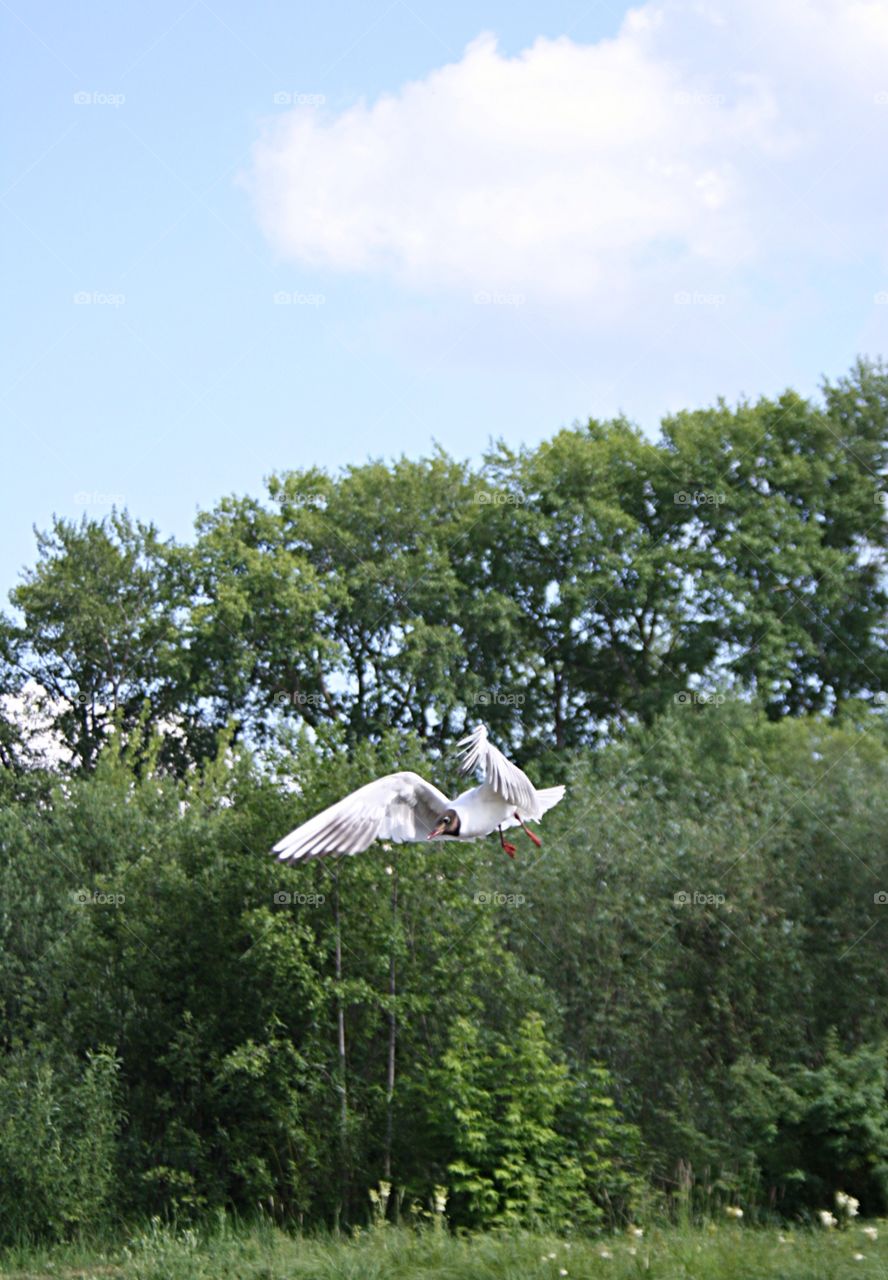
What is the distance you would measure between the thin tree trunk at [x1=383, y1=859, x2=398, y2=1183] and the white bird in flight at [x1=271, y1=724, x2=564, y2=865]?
23.4ft

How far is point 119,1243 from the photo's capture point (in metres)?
15.8

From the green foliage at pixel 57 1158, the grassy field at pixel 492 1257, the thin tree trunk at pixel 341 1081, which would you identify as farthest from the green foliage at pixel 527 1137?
the green foliage at pixel 57 1158

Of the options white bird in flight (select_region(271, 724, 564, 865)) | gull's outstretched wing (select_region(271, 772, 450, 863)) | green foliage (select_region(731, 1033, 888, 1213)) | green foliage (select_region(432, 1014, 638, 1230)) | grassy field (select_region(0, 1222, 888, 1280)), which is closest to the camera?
gull's outstretched wing (select_region(271, 772, 450, 863))

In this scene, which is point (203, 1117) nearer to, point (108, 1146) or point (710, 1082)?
point (108, 1146)

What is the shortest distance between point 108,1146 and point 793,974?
824 centimetres

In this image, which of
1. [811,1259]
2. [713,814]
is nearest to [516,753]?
[713,814]

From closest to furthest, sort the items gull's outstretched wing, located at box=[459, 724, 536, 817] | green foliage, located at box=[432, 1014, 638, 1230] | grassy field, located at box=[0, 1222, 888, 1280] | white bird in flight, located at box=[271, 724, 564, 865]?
white bird in flight, located at box=[271, 724, 564, 865] < gull's outstretched wing, located at box=[459, 724, 536, 817] < grassy field, located at box=[0, 1222, 888, 1280] < green foliage, located at box=[432, 1014, 638, 1230]

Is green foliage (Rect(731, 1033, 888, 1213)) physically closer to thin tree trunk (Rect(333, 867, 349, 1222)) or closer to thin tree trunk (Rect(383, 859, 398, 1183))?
thin tree trunk (Rect(383, 859, 398, 1183))

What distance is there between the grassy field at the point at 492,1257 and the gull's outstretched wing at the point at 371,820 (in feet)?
14.1

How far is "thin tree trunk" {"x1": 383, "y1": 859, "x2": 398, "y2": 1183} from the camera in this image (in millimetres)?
16375

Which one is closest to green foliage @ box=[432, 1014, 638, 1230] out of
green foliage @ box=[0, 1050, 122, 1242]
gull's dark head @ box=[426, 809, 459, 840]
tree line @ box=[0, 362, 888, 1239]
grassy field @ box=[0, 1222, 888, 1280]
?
tree line @ box=[0, 362, 888, 1239]

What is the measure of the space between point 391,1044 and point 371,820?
8056 mm

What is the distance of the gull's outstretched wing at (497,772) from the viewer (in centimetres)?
916

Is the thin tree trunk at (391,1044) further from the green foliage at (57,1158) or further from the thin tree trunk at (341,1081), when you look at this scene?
the green foliage at (57,1158)
